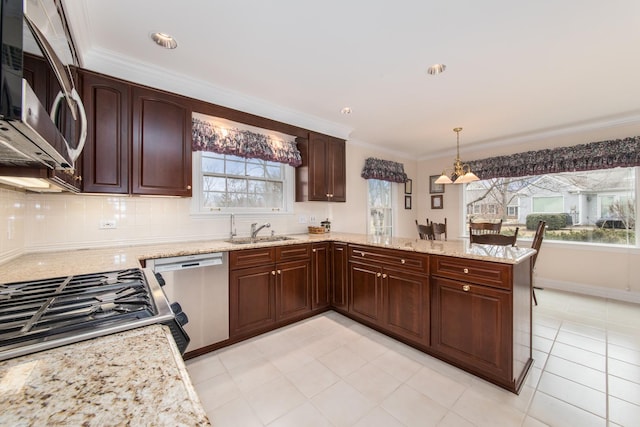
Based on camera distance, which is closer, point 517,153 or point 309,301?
point 309,301

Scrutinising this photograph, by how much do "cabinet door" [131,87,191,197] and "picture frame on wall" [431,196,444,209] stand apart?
185 inches

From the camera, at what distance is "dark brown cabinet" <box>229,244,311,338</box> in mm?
2453

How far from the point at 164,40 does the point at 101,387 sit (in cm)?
231

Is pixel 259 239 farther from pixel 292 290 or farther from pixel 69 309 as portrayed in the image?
pixel 69 309

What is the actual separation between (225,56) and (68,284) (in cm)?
193

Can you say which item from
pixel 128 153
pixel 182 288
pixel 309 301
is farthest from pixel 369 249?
pixel 128 153

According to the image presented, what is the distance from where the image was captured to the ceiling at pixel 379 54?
1679 millimetres

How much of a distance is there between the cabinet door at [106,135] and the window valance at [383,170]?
340cm

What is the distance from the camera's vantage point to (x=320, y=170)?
3578 mm

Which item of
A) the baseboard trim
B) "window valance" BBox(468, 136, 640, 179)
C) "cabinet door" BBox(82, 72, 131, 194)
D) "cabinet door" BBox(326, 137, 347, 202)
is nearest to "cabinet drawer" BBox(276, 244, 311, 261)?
"cabinet door" BBox(326, 137, 347, 202)

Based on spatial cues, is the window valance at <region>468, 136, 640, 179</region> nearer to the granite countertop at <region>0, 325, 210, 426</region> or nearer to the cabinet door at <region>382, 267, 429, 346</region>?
the cabinet door at <region>382, 267, 429, 346</region>

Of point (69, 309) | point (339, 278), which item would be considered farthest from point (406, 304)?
point (69, 309)

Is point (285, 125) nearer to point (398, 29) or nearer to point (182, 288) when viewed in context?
point (398, 29)

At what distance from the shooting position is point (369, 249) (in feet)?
8.87
